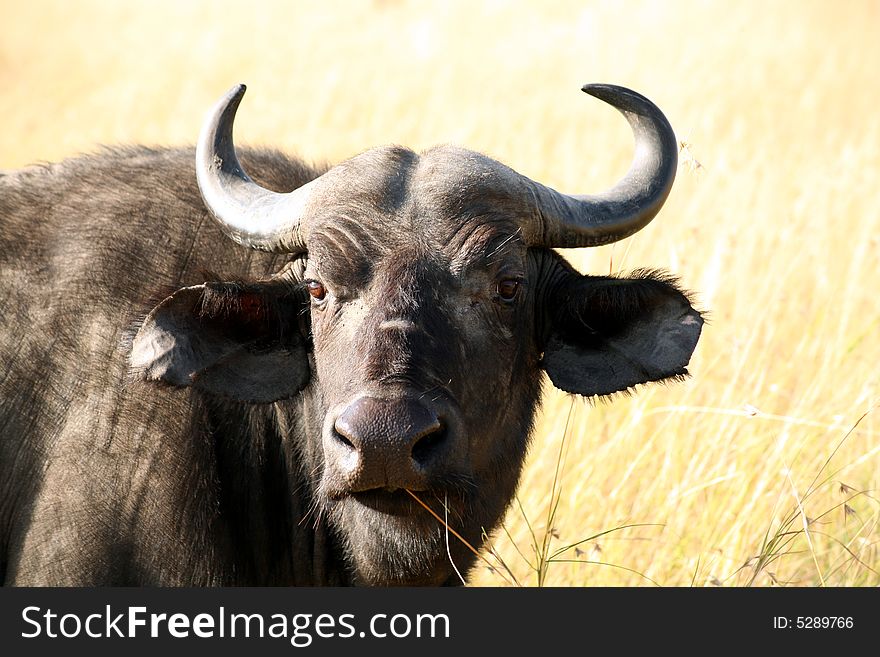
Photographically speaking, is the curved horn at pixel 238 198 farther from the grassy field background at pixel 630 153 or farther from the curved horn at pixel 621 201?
the grassy field background at pixel 630 153

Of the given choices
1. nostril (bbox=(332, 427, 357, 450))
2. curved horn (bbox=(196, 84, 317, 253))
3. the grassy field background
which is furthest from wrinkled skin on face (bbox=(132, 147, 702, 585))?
the grassy field background

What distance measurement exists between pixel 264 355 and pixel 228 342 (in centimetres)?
18

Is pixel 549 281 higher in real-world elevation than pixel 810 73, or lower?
lower

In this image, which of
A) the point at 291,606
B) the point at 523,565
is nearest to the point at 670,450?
the point at 523,565

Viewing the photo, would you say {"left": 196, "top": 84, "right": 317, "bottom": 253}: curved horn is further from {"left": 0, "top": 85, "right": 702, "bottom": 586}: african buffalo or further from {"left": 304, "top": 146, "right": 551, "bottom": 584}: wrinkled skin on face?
{"left": 304, "top": 146, "right": 551, "bottom": 584}: wrinkled skin on face

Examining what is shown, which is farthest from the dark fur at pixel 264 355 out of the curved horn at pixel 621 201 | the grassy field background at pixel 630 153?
the grassy field background at pixel 630 153

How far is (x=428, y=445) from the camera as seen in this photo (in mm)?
4109

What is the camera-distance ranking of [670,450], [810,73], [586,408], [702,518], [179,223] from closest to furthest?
[179,223]
[702,518]
[670,450]
[586,408]
[810,73]

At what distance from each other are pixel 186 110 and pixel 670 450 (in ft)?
43.6

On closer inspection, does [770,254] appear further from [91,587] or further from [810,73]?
[810,73]

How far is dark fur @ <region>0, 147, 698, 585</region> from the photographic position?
4.50 meters

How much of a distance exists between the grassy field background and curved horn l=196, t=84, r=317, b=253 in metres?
1.75

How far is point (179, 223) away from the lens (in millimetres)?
5453

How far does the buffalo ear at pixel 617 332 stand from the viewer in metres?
4.84
